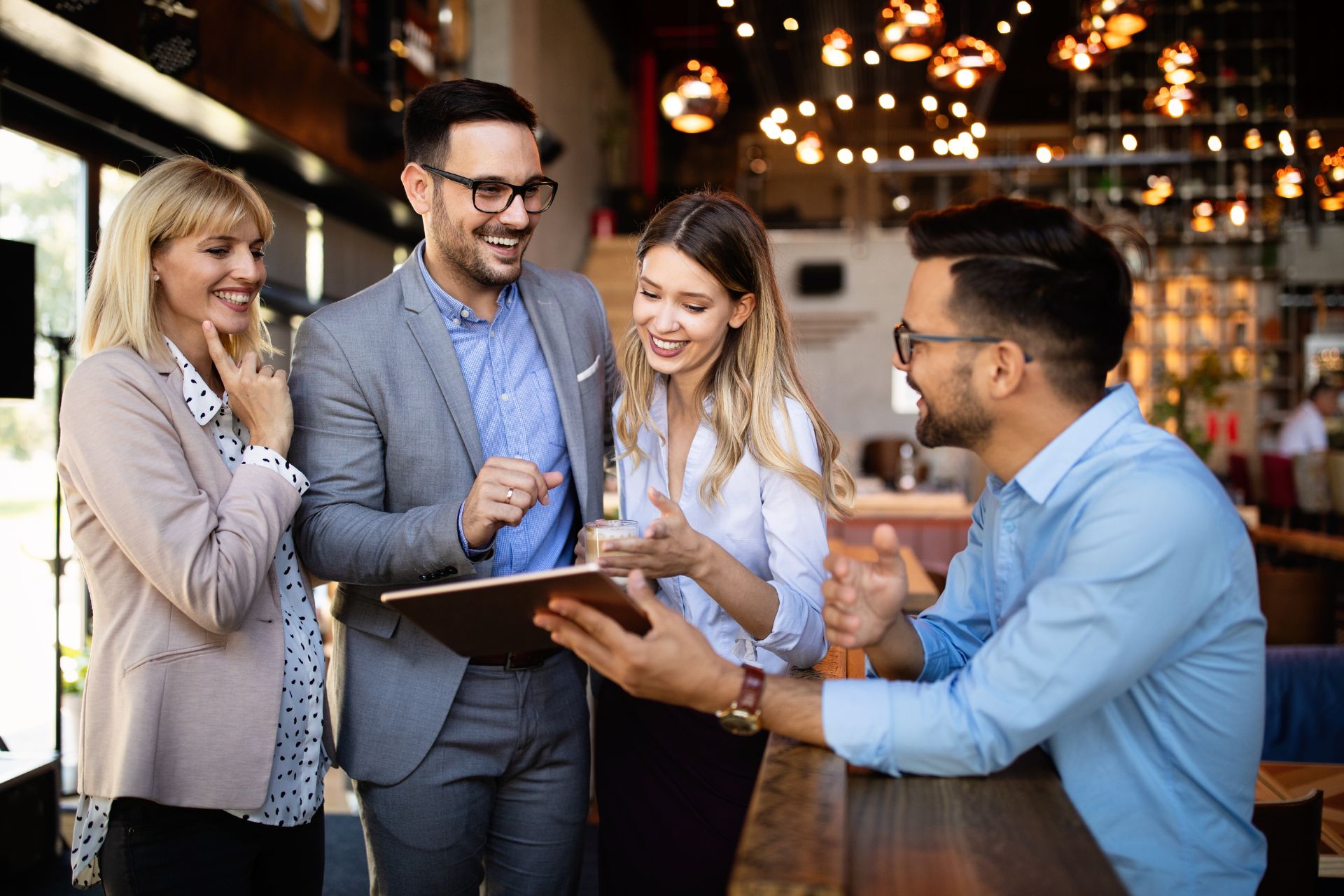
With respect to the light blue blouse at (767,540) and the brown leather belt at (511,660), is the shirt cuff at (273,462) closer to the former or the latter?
the brown leather belt at (511,660)

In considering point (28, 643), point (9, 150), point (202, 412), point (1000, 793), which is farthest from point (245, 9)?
point (1000, 793)

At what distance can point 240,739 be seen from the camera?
5.69 feet

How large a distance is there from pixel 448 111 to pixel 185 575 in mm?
956

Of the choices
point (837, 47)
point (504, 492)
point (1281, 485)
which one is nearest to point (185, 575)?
point (504, 492)

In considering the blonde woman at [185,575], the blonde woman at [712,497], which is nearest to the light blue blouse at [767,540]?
the blonde woman at [712,497]

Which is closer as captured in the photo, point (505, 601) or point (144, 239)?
point (505, 601)

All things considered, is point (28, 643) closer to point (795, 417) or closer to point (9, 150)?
point (9, 150)

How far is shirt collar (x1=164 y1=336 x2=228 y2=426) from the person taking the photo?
182 cm

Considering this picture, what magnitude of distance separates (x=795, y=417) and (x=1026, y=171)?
11375 millimetres

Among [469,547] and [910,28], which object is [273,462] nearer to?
[469,547]

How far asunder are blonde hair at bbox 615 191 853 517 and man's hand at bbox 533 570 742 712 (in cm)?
63

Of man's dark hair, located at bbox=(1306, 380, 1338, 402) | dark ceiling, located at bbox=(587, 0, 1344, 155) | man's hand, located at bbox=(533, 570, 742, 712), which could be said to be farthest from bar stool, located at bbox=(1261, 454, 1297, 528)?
man's hand, located at bbox=(533, 570, 742, 712)

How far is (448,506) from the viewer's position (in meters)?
1.80

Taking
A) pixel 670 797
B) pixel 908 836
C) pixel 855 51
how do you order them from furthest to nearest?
1. pixel 855 51
2. pixel 670 797
3. pixel 908 836
